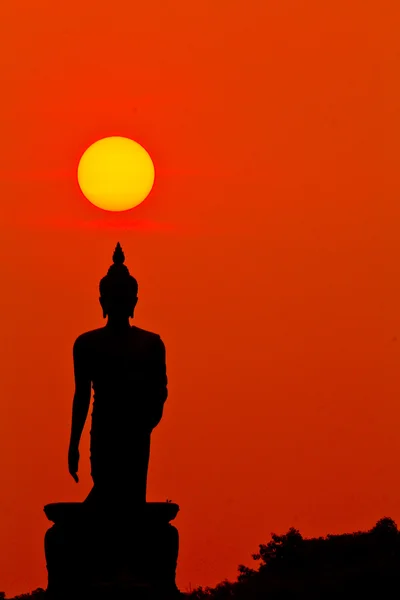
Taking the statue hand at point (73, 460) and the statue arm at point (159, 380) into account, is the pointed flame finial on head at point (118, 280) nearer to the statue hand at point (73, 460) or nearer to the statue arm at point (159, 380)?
the statue arm at point (159, 380)

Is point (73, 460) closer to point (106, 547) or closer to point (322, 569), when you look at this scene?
point (106, 547)

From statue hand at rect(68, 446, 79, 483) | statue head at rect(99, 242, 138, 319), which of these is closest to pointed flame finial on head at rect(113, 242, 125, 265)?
statue head at rect(99, 242, 138, 319)

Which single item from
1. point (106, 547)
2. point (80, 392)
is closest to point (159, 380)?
point (80, 392)

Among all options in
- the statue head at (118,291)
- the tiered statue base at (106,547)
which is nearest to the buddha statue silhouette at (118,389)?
the statue head at (118,291)

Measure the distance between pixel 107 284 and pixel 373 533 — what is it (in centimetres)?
1279

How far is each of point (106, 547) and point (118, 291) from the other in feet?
9.38

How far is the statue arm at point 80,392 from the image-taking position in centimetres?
1980

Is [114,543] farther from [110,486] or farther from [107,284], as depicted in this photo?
[107,284]

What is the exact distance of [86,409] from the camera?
20.1 m

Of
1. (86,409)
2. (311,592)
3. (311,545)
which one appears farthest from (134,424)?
(311,545)

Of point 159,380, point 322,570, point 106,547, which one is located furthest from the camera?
point 322,570

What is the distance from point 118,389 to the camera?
19.8 meters

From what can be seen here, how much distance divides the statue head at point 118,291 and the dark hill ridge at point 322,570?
3282mm

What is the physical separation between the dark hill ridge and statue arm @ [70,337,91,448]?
6.38 ft
